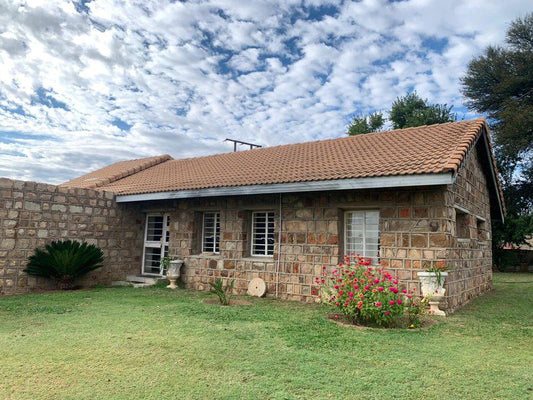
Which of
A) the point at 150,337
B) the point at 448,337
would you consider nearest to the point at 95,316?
the point at 150,337

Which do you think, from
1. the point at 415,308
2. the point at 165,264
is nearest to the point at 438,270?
the point at 415,308

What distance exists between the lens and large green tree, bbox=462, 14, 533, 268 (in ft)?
64.5

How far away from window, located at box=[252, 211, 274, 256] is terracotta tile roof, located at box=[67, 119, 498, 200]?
1.07 m

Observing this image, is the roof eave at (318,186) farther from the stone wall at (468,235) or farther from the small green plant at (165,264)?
the small green plant at (165,264)

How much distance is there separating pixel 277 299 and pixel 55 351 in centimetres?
527

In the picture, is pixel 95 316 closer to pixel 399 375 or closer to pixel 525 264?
pixel 399 375

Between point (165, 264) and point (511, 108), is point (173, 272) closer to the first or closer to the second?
point (165, 264)

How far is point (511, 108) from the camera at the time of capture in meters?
20.3

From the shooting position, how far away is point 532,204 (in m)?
21.6

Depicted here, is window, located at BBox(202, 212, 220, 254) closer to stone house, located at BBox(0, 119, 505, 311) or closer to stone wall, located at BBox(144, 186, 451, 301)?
stone house, located at BBox(0, 119, 505, 311)

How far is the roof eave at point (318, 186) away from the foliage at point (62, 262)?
2112 millimetres

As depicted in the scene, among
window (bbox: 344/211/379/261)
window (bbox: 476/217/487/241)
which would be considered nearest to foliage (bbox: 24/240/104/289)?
window (bbox: 344/211/379/261)

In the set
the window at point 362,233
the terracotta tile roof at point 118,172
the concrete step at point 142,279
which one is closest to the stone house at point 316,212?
the window at point 362,233

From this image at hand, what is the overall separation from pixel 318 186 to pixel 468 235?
14.1ft
